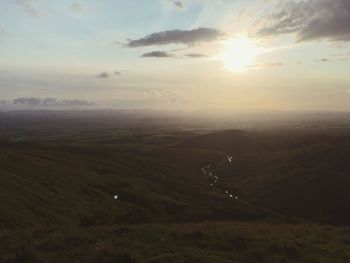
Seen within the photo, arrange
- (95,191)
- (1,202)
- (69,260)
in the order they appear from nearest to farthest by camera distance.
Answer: (69,260) → (1,202) → (95,191)

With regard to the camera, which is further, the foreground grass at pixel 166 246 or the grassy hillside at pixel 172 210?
the grassy hillside at pixel 172 210

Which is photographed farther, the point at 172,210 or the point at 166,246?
the point at 172,210

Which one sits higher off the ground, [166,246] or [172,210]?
[166,246]

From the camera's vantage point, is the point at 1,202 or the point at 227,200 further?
the point at 227,200

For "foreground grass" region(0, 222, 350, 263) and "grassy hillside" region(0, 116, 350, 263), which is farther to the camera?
"grassy hillside" region(0, 116, 350, 263)

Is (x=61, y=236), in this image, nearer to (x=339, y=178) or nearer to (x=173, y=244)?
(x=173, y=244)

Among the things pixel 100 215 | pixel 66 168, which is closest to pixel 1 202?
pixel 100 215

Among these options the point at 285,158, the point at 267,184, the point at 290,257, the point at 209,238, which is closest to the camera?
the point at 290,257

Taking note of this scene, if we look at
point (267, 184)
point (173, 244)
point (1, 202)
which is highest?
point (173, 244)
